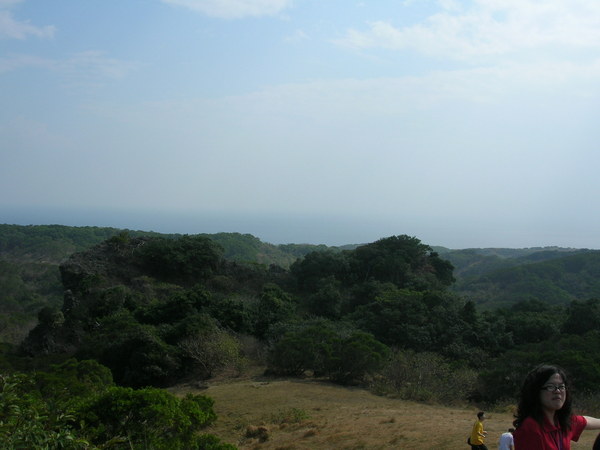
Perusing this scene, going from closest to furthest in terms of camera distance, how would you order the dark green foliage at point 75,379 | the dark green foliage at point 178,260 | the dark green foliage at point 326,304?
1. the dark green foliage at point 75,379
2. the dark green foliage at point 326,304
3. the dark green foliage at point 178,260

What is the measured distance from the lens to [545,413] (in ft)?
9.39

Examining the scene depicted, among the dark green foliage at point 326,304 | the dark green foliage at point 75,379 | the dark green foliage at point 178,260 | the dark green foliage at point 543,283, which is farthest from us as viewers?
the dark green foliage at point 543,283

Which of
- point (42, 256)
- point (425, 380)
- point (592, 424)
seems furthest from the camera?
point (42, 256)

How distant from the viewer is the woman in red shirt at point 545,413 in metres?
2.78

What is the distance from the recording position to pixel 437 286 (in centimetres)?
3055

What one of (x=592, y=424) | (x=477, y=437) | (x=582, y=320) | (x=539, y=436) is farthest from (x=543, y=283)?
(x=539, y=436)

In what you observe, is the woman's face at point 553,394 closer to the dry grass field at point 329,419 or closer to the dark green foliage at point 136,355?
the dry grass field at point 329,419

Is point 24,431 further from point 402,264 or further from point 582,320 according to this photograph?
point 402,264

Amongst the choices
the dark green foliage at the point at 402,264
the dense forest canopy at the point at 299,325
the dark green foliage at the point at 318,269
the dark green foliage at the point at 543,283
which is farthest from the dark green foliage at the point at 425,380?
the dark green foliage at the point at 543,283

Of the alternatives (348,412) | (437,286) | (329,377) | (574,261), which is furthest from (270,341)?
(574,261)

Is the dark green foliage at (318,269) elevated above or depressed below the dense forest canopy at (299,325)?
above

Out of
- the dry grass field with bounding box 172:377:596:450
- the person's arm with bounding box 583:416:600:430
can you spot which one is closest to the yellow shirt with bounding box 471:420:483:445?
the dry grass field with bounding box 172:377:596:450

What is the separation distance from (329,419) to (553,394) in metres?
9.45

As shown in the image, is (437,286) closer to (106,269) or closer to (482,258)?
(106,269)
